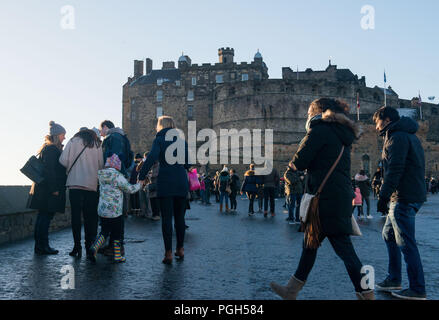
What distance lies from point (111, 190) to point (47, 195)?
1002 mm

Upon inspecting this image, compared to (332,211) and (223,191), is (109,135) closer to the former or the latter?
(332,211)

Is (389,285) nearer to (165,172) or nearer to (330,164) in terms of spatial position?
(330,164)

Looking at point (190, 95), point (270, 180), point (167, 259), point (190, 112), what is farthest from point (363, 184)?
point (190, 95)

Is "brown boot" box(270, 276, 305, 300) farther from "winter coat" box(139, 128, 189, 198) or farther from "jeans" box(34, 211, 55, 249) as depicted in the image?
"jeans" box(34, 211, 55, 249)

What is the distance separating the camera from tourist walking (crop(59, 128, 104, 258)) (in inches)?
214

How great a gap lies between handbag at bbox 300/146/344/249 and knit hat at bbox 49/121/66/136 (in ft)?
12.5

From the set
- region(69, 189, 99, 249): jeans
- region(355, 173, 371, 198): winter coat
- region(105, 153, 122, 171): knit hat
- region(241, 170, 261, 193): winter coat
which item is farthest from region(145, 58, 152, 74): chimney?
region(105, 153, 122, 171): knit hat

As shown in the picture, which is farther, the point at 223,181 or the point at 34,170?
the point at 223,181

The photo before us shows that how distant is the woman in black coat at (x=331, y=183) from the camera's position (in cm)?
325

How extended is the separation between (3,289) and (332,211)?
9.06 feet

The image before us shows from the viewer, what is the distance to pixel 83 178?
5.40m
